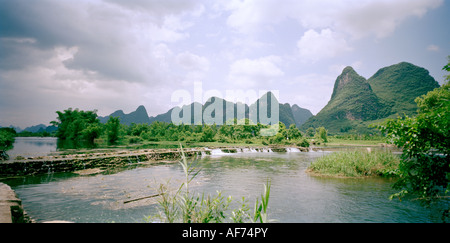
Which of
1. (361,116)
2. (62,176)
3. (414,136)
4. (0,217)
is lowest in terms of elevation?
(62,176)

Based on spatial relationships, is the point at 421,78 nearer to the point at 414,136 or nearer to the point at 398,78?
the point at 398,78

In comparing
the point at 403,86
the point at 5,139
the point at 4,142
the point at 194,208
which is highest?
the point at 403,86

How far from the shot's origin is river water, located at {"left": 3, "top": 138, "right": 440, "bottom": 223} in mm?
6680

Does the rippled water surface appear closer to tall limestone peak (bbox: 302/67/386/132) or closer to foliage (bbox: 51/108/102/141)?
foliage (bbox: 51/108/102/141)

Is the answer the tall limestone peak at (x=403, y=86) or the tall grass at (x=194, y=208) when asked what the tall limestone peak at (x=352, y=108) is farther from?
the tall grass at (x=194, y=208)

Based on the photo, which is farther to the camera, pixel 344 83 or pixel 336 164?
pixel 344 83

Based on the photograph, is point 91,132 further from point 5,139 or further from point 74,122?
point 5,139

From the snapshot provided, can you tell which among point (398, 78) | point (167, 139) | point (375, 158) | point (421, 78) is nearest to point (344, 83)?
point (398, 78)

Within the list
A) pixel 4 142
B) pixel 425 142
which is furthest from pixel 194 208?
pixel 4 142

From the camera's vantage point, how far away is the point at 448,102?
3.95m

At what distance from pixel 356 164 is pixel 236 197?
8.37 metres

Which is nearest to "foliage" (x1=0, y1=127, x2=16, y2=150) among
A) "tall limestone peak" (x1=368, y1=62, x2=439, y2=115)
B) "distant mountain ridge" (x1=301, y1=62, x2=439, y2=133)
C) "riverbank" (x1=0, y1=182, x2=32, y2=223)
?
"riverbank" (x1=0, y1=182, x2=32, y2=223)

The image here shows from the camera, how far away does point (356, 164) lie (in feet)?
41.8
